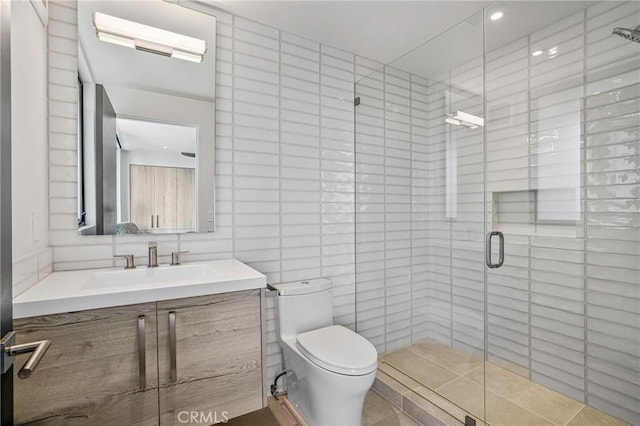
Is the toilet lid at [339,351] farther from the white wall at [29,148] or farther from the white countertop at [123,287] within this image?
the white wall at [29,148]

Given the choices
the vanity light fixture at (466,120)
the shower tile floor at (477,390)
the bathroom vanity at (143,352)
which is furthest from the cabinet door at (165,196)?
the vanity light fixture at (466,120)

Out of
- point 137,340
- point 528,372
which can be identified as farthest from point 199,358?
point 528,372

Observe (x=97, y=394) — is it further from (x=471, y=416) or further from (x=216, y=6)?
(x=216, y=6)

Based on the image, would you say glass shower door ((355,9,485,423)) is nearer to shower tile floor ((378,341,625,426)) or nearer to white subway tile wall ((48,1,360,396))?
shower tile floor ((378,341,625,426))

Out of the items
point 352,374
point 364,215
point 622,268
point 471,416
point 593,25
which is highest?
point 593,25

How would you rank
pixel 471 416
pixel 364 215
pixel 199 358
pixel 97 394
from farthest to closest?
pixel 364 215 < pixel 471 416 < pixel 199 358 < pixel 97 394

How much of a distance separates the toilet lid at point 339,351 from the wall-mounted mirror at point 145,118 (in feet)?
2.92

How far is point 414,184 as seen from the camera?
255cm

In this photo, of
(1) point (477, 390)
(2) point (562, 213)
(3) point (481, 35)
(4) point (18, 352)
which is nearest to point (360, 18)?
(3) point (481, 35)

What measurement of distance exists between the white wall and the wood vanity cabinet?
0.28m

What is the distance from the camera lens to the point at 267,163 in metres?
2.05

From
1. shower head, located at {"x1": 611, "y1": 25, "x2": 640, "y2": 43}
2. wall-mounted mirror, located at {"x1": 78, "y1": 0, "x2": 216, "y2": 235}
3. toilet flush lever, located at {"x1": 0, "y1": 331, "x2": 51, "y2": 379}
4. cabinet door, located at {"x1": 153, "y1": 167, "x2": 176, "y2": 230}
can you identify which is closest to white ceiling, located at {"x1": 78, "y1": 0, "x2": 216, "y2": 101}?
wall-mounted mirror, located at {"x1": 78, "y1": 0, "x2": 216, "y2": 235}

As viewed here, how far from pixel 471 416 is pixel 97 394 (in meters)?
1.84

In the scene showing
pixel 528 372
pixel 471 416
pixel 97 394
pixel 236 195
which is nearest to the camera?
pixel 97 394
